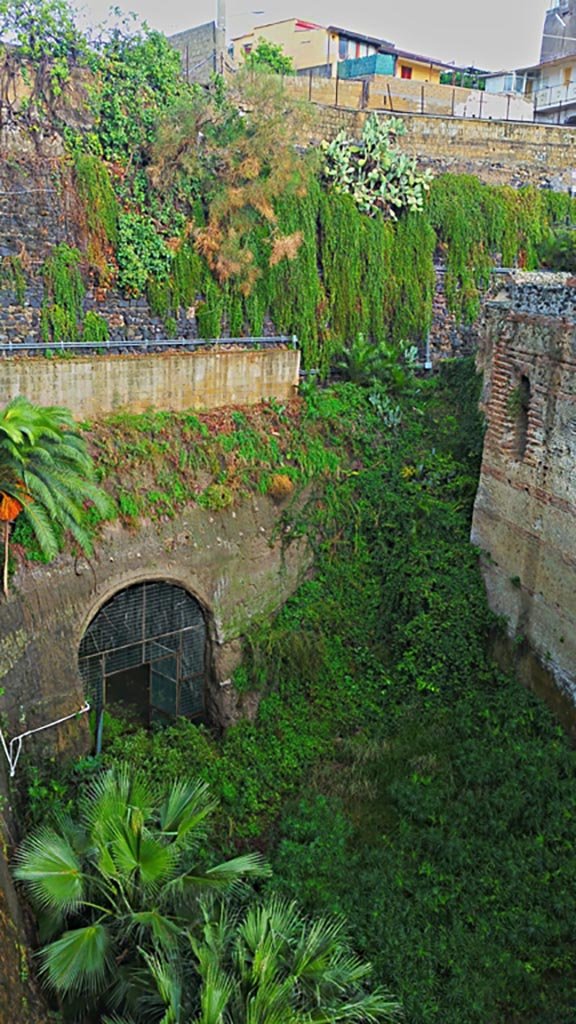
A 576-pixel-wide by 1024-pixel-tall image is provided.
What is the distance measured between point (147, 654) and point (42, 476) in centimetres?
353

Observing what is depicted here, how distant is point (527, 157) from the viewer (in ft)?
62.2

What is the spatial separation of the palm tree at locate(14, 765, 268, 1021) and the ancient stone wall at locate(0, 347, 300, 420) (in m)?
6.44

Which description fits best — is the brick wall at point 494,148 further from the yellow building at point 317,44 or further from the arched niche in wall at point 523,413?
the yellow building at point 317,44

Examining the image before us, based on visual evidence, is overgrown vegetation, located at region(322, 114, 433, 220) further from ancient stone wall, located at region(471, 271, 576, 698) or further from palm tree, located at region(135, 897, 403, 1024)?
palm tree, located at region(135, 897, 403, 1024)

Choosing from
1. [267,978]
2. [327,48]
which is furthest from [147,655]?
[327,48]

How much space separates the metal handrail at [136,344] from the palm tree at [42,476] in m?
2.72

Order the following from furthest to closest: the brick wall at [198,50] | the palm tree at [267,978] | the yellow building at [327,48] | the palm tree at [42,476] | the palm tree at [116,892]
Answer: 1. the yellow building at [327,48]
2. the brick wall at [198,50]
3. the palm tree at [42,476]
4. the palm tree at [116,892]
5. the palm tree at [267,978]

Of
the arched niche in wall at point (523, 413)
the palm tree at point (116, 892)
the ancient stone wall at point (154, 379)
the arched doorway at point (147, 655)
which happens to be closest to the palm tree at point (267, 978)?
the palm tree at point (116, 892)

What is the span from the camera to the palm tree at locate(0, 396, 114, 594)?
973 cm

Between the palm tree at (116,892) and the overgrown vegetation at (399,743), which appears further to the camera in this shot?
the overgrown vegetation at (399,743)

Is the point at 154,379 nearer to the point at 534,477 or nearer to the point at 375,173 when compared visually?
the point at 534,477

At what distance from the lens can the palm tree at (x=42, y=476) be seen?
9.73 meters

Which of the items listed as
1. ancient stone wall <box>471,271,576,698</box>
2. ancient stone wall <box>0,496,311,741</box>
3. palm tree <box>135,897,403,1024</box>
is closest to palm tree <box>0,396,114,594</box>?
ancient stone wall <box>0,496,311,741</box>

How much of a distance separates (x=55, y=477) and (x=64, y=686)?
9.25 feet
